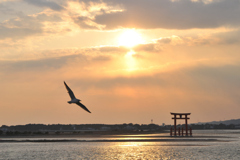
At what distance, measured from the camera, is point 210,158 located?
181 ft

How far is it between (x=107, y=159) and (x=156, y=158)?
6658mm

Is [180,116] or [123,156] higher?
[180,116]

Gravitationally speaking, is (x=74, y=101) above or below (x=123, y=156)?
above

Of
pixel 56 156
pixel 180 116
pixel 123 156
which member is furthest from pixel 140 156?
pixel 180 116

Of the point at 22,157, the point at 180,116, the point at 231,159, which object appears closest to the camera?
the point at 231,159

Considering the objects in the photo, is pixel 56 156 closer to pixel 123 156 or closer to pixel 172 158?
pixel 123 156

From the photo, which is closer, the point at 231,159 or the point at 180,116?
the point at 231,159

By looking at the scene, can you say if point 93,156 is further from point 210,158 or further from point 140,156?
point 210,158

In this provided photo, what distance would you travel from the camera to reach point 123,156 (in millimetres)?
Result: 58312

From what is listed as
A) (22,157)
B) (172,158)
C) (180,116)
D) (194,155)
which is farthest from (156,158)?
(180,116)

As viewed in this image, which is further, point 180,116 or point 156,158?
point 180,116

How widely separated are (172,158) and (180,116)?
58.4 metres

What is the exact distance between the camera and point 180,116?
11356 cm

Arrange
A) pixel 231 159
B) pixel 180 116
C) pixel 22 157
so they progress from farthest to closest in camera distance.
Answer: pixel 180 116 < pixel 22 157 < pixel 231 159
